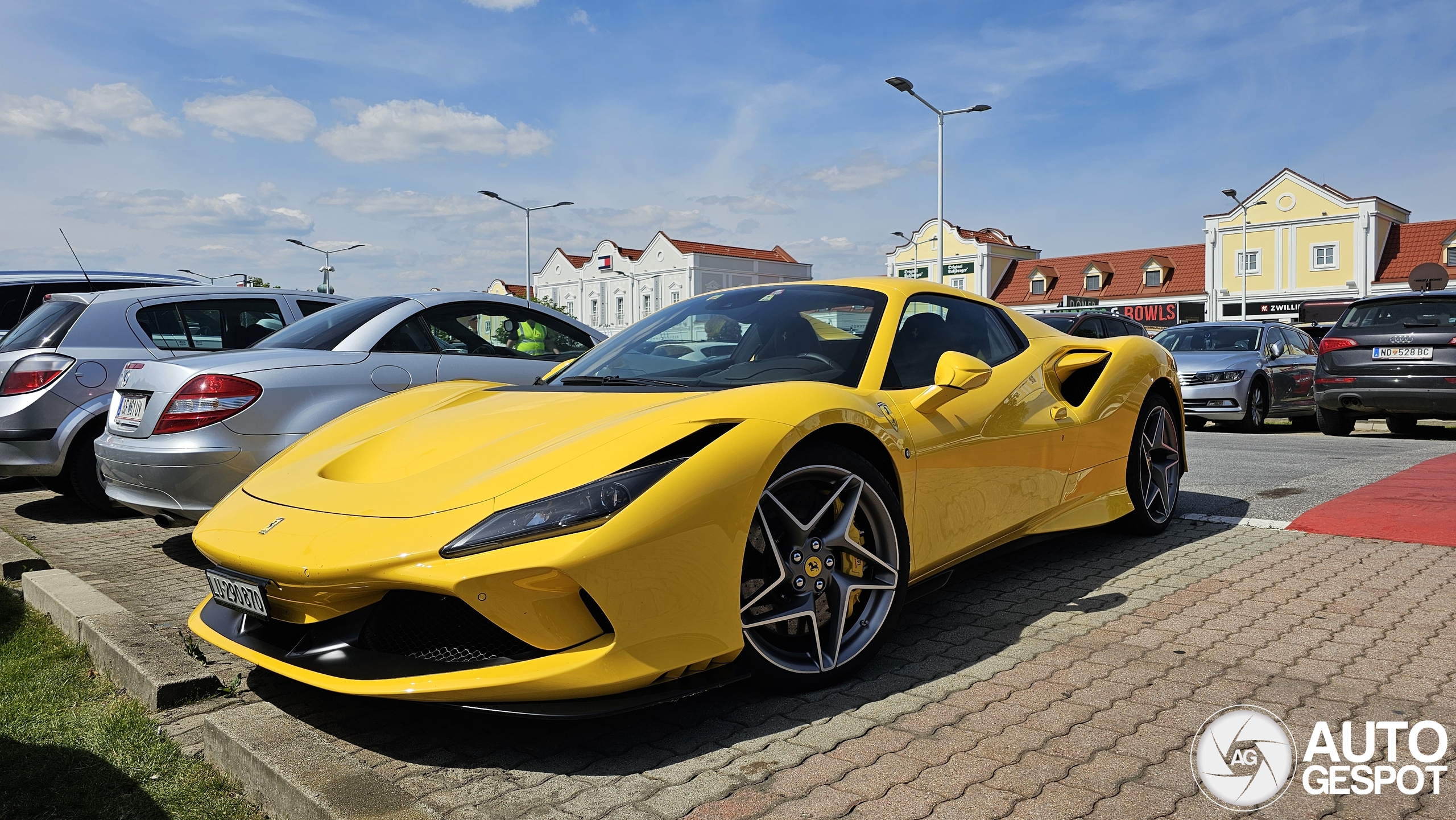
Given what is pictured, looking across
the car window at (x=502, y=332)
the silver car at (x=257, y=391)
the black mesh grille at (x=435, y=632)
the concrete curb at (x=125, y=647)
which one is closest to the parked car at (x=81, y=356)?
the silver car at (x=257, y=391)

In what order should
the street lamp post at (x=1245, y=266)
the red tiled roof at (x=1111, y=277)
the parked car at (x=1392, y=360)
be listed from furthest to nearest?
1. the red tiled roof at (x=1111, y=277)
2. the street lamp post at (x=1245, y=266)
3. the parked car at (x=1392, y=360)

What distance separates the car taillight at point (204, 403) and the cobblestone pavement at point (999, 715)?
2.67 feet

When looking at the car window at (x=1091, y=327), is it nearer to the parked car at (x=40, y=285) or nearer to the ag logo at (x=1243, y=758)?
the parked car at (x=40, y=285)

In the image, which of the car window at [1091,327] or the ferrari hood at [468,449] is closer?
the ferrari hood at [468,449]

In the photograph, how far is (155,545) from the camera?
558 centimetres

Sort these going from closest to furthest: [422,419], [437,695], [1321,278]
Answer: [437,695]
[422,419]
[1321,278]

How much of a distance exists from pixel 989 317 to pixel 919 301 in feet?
1.91

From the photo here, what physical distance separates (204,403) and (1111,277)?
5876 centimetres

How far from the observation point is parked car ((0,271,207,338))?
28.6 feet

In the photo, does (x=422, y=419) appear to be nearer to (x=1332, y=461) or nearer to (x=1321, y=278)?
(x=1332, y=461)

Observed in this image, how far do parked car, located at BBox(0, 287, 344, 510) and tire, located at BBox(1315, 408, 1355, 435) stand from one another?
438 inches

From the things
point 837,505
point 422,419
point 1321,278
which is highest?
point 1321,278

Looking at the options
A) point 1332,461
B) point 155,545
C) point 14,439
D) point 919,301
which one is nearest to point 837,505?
point 919,301

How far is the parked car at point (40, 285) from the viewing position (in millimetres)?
8711
